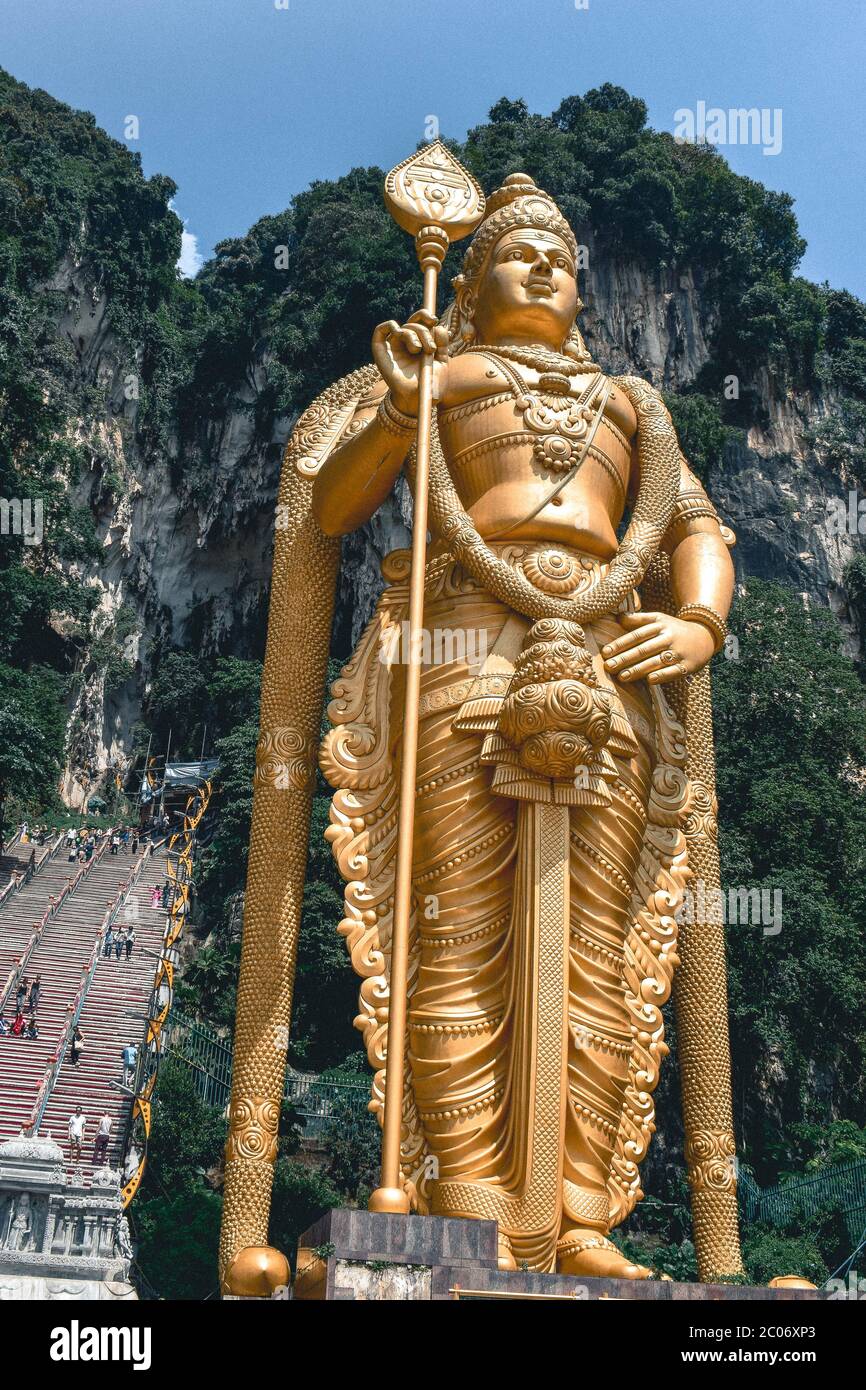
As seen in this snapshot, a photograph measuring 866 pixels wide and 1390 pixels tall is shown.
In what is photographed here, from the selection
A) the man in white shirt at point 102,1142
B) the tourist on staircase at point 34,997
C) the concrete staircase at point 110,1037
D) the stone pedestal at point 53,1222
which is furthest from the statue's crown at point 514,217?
the tourist on staircase at point 34,997

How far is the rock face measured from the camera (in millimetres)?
22344

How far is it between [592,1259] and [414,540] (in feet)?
9.22

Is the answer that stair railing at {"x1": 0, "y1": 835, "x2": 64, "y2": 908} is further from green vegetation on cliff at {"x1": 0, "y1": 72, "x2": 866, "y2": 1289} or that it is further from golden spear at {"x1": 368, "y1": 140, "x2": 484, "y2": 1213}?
golden spear at {"x1": 368, "y1": 140, "x2": 484, "y2": 1213}

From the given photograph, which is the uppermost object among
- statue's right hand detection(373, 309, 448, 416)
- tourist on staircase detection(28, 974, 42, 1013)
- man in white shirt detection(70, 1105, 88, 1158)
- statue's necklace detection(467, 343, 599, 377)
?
statue's necklace detection(467, 343, 599, 377)

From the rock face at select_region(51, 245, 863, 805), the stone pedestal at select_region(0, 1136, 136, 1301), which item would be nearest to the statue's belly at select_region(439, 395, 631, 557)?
the stone pedestal at select_region(0, 1136, 136, 1301)

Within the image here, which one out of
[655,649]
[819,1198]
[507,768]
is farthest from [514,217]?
[819,1198]

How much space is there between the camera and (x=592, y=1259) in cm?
520

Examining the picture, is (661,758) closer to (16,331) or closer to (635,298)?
(16,331)

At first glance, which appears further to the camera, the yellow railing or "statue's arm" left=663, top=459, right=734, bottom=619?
the yellow railing

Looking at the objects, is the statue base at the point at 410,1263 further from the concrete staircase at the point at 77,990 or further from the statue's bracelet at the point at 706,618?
the concrete staircase at the point at 77,990

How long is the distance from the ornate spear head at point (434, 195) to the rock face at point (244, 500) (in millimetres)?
14212

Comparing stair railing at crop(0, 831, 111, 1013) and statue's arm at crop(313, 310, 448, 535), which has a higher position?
statue's arm at crop(313, 310, 448, 535)

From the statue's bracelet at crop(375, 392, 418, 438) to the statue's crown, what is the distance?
1180mm

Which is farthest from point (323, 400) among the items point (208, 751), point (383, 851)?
point (208, 751)
